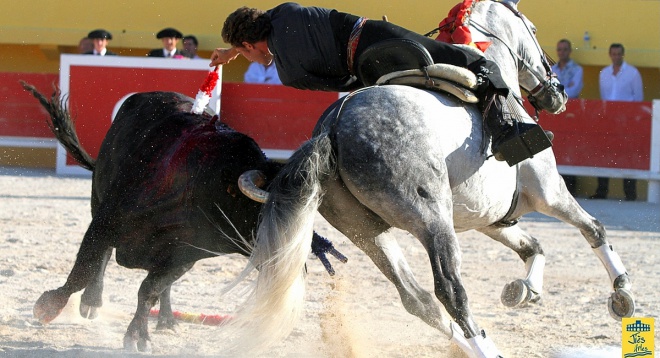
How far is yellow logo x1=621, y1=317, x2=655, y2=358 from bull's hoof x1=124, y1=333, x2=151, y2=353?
200 centimetres

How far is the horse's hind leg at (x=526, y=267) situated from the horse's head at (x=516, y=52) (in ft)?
2.08

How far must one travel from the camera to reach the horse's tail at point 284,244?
11.5 ft

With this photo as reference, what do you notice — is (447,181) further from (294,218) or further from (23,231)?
(23,231)

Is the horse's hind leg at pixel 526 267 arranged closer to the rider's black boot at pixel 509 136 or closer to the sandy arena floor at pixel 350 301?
the sandy arena floor at pixel 350 301

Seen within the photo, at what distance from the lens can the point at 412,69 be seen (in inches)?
151

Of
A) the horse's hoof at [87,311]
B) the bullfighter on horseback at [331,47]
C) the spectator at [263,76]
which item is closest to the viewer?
the bullfighter on horseback at [331,47]

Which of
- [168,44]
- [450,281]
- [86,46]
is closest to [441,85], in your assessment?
[450,281]

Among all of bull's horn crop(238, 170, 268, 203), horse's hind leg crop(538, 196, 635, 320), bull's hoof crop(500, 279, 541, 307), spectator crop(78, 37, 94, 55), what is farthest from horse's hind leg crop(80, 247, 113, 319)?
spectator crop(78, 37, 94, 55)

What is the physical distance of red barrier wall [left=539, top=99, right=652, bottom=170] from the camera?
1036 centimetres

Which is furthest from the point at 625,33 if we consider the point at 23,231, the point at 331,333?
the point at 331,333

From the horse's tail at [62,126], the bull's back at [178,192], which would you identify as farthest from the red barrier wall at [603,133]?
the bull's back at [178,192]

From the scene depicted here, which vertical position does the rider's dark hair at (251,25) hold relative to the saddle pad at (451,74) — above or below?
above

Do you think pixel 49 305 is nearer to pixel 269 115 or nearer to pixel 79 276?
pixel 79 276

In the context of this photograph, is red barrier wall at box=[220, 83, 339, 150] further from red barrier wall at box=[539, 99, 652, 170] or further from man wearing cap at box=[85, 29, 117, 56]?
red barrier wall at box=[539, 99, 652, 170]
